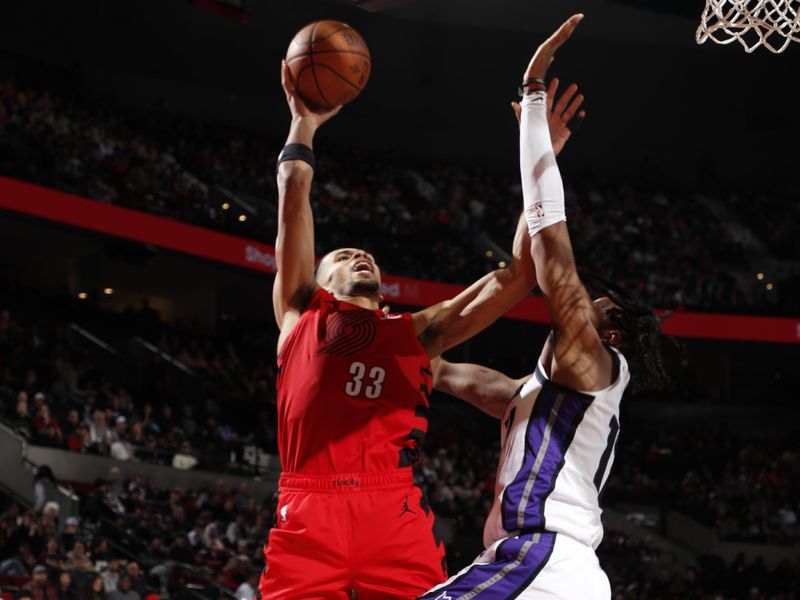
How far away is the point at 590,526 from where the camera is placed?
10.2ft

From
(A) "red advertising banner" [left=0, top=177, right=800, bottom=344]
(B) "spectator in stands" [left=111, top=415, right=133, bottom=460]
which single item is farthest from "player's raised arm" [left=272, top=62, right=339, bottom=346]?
(A) "red advertising banner" [left=0, top=177, right=800, bottom=344]

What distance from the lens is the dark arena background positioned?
12367mm

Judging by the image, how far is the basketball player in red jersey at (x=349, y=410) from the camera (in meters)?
3.24

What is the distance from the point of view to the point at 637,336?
3.27 metres

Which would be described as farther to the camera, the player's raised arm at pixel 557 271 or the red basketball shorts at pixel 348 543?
the red basketball shorts at pixel 348 543

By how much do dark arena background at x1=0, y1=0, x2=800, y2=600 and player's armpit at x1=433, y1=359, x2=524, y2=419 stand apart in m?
5.21

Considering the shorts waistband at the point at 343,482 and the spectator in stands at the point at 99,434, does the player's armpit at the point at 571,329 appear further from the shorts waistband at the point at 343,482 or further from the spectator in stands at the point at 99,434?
the spectator in stands at the point at 99,434

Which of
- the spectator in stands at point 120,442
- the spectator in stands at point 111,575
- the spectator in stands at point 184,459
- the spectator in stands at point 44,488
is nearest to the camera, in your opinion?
the spectator in stands at point 111,575

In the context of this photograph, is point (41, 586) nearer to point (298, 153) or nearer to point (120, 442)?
point (120, 442)

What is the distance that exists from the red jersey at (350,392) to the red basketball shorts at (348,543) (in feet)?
0.21

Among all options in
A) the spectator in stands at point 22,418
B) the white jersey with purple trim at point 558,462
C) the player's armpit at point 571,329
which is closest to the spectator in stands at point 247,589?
the spectator in stands at point 22,418

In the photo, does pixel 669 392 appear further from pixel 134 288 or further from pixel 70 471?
pixel 70 471

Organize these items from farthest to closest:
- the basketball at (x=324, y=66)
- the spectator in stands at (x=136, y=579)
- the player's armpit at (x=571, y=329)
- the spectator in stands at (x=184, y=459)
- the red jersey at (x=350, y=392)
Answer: the spectator in stands at (x=184, y=459)
the spectator in stands at (x=136, y=579)
the basketball at (x=324, y=66)
the red jersey at (x=350, y=392)
the player's armpit at (x=571, y=329)

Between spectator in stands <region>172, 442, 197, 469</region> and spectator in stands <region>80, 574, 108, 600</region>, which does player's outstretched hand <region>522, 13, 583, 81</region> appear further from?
spectator in stands <region>172, 442, 197, 469</region>
